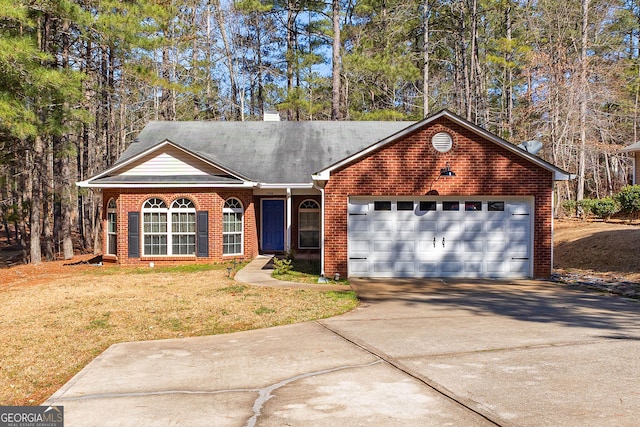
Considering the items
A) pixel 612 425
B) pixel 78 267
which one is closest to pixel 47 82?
pixel 78 267

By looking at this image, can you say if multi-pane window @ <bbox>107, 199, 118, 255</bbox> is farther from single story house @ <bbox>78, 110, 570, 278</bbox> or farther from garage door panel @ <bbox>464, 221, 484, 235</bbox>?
garage door panel @ <bbox>464, 221, 484, 235</bbox>

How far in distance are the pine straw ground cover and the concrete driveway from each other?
Result: 1.77 feet

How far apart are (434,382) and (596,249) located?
14.5 meters

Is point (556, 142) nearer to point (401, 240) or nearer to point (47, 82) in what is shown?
point (401, 240)

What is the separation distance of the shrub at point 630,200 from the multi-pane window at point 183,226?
60.2 ft

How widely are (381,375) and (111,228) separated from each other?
15566 mm

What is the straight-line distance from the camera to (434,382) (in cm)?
550

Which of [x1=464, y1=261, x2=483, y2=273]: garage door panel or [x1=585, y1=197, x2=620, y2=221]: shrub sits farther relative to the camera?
[x1=585, y1=197, x2=620, y2=221]: shrub

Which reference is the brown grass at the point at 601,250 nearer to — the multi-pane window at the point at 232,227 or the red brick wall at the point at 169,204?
the multi-pane window at the point at 232,227

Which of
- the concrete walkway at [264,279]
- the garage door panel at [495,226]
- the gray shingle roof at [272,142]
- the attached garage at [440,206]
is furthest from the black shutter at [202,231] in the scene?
the garage door panel at [495,226]

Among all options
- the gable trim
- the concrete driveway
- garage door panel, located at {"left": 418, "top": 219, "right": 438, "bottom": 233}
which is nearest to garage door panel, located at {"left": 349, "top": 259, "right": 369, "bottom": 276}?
garage door panel, located at {"left": 418, "top": 219, "right": 438, "bottom": 233}

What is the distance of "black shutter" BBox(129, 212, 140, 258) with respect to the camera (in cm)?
1802

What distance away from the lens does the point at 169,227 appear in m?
18.2

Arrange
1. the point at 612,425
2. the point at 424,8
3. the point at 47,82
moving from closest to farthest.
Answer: the point at 612,425, the point at 47,82, the point at 424,8
